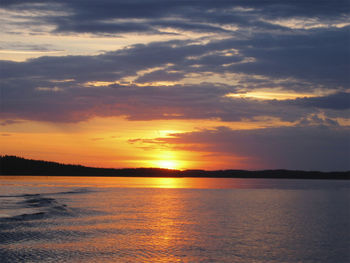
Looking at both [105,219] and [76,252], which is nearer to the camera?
[76,252]

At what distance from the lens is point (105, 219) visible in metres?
42.8

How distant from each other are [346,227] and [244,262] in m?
20.0

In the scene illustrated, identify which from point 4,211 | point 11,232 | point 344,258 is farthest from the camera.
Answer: point 4,211

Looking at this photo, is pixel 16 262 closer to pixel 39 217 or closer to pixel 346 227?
pixel 39 217

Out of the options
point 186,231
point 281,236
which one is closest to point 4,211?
point 186,231

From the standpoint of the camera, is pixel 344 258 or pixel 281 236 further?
pixel 281 236

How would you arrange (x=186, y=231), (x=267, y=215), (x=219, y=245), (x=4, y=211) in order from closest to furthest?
(x=219, y=245)
(x=186, y=231)
(x=4, y=211)
(x=267, y=215)

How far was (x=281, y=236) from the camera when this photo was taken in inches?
1348

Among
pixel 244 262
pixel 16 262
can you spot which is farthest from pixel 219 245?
pixel 16 262

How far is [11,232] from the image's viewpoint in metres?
32.6

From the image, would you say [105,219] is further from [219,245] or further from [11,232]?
[219,245]

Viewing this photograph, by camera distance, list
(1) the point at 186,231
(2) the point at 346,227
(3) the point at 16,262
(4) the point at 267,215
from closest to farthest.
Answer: (3) the point at 16,262
(1) the point at 186,231
(2) the point at 346,227
(4) the point at 267,215

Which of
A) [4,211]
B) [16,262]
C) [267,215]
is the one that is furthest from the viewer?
[267,215]

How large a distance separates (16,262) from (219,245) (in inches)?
557
